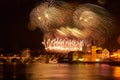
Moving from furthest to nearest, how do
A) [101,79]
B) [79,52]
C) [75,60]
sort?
[75,60] < [79,52] < [101,79]

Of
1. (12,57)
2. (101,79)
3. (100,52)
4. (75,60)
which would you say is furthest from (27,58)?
(101,79)

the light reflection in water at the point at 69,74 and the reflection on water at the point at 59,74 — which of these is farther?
the light reflection in water at the point at 69,74

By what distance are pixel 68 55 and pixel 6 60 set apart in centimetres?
1829

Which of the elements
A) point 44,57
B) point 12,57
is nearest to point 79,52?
A: point 44,57

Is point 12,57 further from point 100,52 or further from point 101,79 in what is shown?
point 101,79

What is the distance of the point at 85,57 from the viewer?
319 feet

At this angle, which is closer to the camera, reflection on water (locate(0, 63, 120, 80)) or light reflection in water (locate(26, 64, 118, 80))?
reflection on water (locate(0, 63, 120, 80))

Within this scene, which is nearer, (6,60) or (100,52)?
(100,52)

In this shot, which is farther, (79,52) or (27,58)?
(27,58)

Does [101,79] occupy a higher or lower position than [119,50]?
lower

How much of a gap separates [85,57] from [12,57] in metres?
22.7

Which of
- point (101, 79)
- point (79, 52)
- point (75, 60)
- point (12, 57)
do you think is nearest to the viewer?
point (101, 79)

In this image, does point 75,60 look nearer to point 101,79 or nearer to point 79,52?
point 79,52

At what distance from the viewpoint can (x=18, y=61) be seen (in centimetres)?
10625
